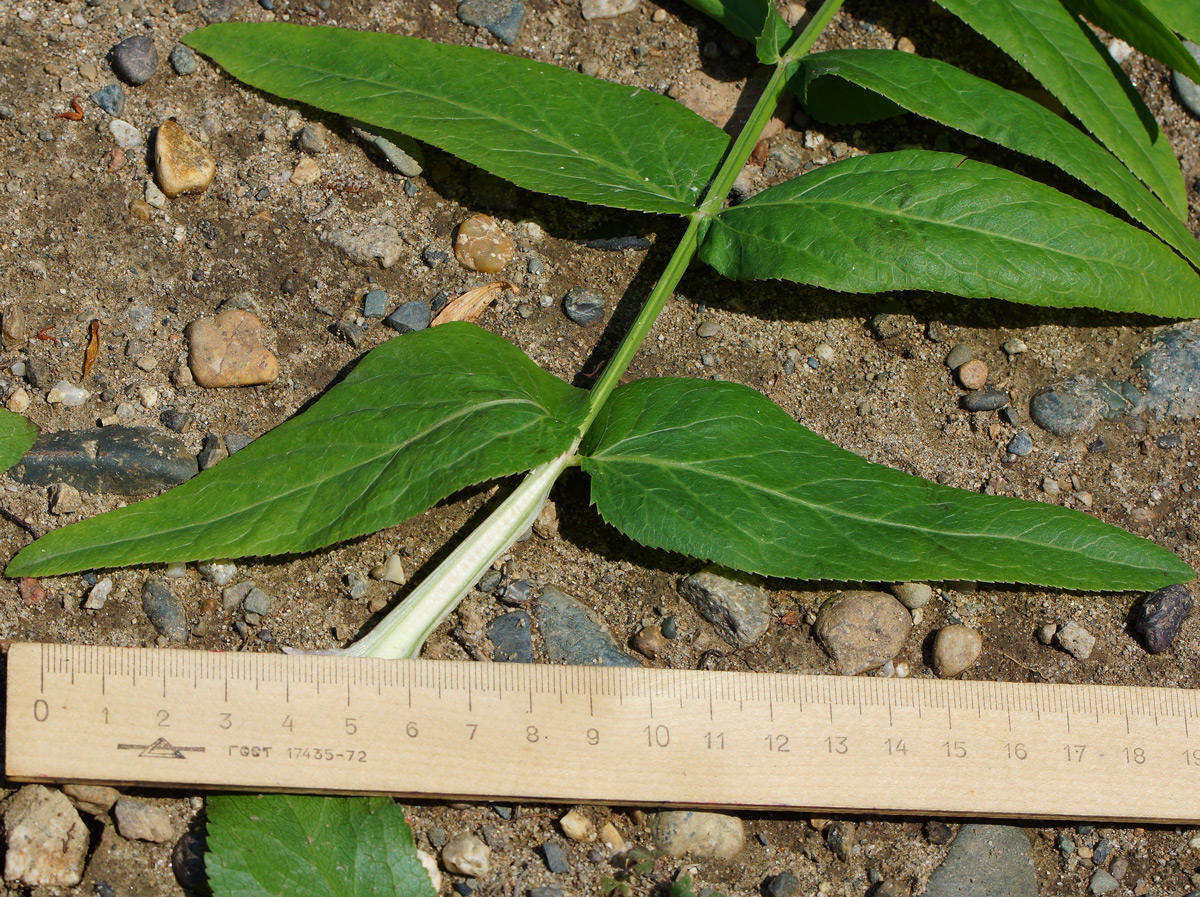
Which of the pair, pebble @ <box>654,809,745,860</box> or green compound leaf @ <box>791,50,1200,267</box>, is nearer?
pebble @ <box>654,809,745,860</box>

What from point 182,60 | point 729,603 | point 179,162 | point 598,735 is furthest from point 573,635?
point 182,60

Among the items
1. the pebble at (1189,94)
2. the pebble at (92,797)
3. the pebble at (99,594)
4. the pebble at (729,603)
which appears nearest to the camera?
the pebble at (92,797)

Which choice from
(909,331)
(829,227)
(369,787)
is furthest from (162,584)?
(909,331)

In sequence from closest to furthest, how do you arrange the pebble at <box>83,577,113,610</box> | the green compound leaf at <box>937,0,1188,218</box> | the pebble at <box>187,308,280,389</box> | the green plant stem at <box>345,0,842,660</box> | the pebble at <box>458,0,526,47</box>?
1. the green plant stem at <box>345,0,842,660</box>
2. the pebble at <box>83,577,113,610</box>
3. the pebble at <box>187,308,280,389</box>
4. the green compound leaf at <box>937,0,1188,218</box>
5. the pebble at <box>458,0,526,47</box>

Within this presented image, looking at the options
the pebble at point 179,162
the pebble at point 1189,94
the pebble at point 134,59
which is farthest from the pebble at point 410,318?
the pebble at point 1189,94

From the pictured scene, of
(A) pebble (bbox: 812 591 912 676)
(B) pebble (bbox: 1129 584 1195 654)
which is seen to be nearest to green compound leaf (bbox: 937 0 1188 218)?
(B) pebble (bbox: 1129 584 1195 654)

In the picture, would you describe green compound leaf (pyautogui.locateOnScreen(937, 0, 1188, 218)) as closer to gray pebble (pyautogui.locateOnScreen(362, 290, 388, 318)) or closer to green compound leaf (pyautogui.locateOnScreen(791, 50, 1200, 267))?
green compound leaf (pyautogui.locateOnScreen(791, 50, 1200, 267))

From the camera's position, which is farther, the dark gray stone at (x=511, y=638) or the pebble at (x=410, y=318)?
the pebble at (x=410, y=318)

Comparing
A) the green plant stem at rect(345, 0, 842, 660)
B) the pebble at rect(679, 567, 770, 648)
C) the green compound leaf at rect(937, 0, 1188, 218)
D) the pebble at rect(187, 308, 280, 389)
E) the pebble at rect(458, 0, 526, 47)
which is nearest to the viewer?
the green plant stem at rect(345, 0, 842, 660)

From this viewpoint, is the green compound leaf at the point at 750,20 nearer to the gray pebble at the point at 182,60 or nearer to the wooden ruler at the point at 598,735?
the gray pebble at the point at 182,60
